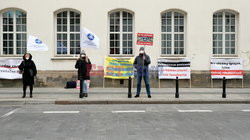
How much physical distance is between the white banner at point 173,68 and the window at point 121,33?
1.85 m

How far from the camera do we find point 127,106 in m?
9.57

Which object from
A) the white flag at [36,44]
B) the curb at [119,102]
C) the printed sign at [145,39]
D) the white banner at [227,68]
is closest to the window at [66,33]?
the white flag at [36,44]

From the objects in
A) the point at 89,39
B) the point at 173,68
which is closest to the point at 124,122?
the point at 89,39

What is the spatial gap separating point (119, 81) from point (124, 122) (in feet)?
24.8

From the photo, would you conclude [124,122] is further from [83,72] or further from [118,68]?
[118,68]

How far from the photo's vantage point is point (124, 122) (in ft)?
22.6

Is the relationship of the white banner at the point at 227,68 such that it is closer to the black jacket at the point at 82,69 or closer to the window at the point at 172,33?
the window at the point at 172,33

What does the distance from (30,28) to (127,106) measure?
7.79m

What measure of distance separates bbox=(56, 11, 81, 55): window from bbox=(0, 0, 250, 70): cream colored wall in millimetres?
391

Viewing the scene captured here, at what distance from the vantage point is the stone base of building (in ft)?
46.9

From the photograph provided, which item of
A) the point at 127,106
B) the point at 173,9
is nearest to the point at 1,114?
the point at 127,106

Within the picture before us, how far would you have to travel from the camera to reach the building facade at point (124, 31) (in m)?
14.4

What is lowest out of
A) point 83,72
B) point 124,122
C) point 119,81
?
point 124,122

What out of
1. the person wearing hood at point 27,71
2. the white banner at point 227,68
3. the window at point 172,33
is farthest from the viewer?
the window at point 172,33
